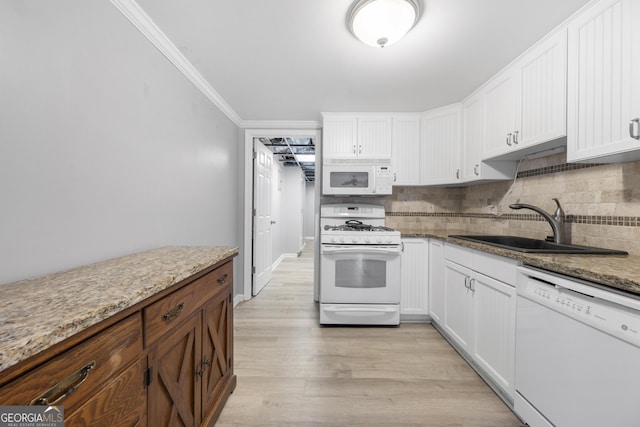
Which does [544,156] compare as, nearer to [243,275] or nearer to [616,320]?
[616,320]

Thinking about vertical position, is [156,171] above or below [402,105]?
below

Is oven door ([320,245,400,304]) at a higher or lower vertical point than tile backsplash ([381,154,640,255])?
lower

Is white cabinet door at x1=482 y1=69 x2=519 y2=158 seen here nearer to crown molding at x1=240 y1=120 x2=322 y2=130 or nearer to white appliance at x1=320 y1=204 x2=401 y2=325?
white appliance at x1=320 y1=204 x2=401 y2=325

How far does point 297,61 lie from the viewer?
6.06 feet

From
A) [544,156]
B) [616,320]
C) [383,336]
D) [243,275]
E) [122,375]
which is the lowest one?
[383,336]

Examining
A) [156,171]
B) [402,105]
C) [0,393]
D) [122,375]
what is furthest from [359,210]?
[0,393]

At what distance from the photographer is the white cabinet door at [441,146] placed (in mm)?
2596

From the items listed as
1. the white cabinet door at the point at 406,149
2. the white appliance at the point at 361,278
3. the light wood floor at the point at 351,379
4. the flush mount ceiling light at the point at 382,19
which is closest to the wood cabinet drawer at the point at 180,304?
the light wood floor at the point at 351,379

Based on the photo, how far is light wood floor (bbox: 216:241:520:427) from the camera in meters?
1.42

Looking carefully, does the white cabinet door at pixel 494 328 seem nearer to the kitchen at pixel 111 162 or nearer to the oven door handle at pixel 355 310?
the kitchen at pixel 111 162

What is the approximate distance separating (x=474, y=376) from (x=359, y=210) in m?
1.92

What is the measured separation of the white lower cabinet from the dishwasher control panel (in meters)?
0.19

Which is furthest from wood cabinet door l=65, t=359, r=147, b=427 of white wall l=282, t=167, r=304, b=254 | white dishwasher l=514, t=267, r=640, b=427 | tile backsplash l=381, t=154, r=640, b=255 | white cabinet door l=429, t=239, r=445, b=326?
white wall l=282, t=167, r=304, b=254

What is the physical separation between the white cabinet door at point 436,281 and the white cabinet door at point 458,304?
0.25ft
